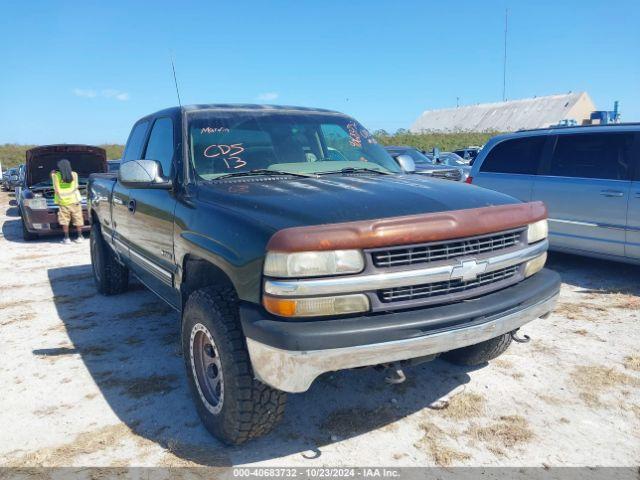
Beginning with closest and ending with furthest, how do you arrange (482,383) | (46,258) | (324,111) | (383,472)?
(383,472) → (482,383) → (324,111) → (46,258)

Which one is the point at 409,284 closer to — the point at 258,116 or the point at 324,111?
the point at 258,116

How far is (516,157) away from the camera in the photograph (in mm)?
6969

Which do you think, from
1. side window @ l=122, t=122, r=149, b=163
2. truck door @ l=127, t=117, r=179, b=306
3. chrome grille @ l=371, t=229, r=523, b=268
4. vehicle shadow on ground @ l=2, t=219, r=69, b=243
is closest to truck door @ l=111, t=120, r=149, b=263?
side window @ l=122, t=122, r=149, b=163

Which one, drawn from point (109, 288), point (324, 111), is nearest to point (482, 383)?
point (324, 111)

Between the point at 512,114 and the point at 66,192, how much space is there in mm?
55500

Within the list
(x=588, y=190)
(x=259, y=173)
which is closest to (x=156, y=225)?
(x=259, y=173)

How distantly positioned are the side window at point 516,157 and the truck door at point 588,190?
0.67 ft

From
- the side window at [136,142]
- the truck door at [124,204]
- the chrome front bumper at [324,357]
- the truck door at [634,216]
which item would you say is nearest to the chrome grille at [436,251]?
the chrome front bumper at [324,357]

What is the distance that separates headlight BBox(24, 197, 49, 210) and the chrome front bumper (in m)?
8.98

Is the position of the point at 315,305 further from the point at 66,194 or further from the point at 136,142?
the point at 66,194

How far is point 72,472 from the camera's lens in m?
2.64

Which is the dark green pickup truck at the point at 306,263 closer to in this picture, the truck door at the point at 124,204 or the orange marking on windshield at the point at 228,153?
the orange marking on windshield at the point at 228,153

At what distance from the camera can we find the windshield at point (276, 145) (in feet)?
11.4

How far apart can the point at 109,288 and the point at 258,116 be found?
3150 mm
